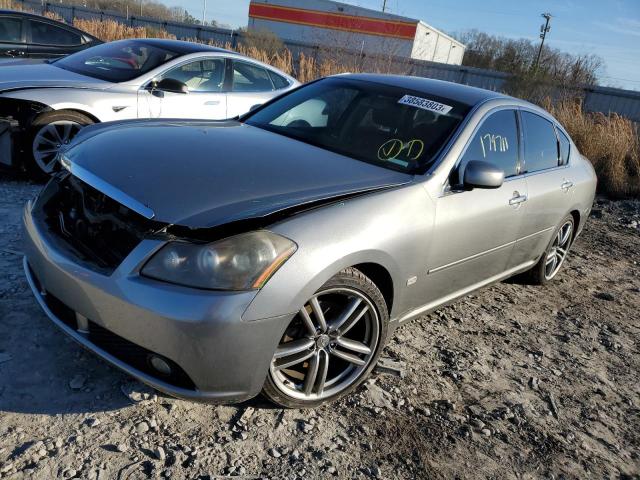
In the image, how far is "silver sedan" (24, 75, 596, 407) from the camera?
7.41 feet

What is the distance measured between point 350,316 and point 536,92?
604 inches

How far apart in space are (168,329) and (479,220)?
80.7 inches

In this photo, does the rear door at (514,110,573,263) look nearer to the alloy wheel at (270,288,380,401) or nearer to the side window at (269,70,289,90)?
the alloy wheel at (270,288,380,401)

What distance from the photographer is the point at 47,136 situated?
5.28m

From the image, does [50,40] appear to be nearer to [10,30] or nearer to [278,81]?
[10,30]

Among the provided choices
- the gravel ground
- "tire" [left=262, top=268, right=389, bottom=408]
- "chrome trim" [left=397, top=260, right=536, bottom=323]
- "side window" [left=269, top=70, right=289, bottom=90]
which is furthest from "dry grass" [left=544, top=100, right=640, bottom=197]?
"tire" [left=262, top=268, right=389, bottom=408]

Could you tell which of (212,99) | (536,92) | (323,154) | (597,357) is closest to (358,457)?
(323,154)

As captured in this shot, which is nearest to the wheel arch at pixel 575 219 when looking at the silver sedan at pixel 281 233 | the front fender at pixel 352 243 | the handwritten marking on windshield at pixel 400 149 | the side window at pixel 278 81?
the silver sedan at pixel 281 233

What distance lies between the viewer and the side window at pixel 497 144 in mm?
3421

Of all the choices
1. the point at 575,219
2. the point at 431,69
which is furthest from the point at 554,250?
the point at 431,69

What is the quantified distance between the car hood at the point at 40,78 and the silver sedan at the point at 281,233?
234 cm

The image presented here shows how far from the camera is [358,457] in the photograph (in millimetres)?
2541

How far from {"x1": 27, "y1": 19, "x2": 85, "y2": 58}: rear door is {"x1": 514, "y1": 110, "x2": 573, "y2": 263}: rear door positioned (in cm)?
771

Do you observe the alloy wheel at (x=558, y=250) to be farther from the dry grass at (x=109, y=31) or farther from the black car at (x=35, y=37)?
the dry grass at (x=109, y=31)
